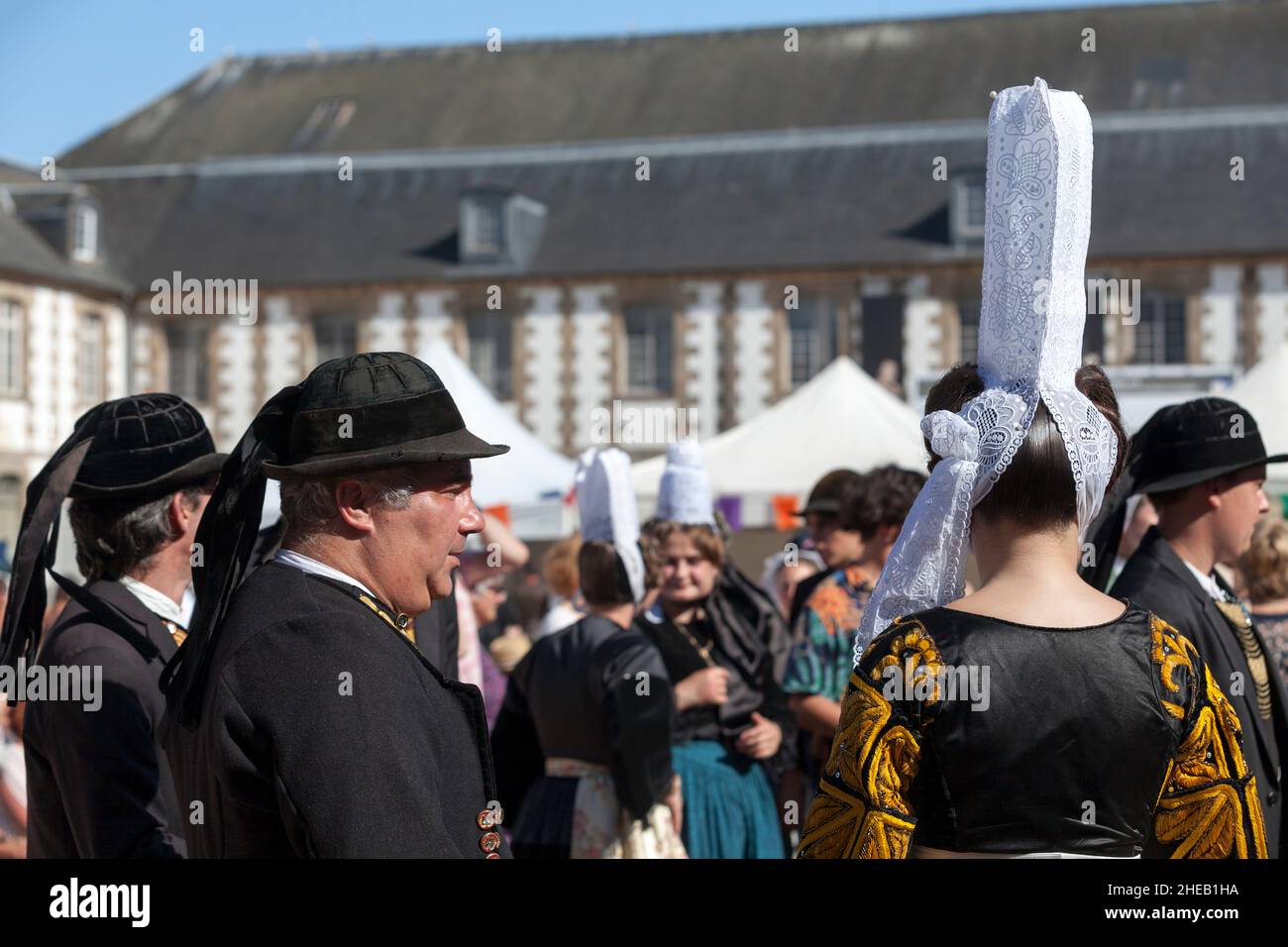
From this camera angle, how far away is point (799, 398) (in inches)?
522

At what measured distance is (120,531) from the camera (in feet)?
11.5

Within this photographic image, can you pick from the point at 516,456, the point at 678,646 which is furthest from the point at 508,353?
the point at 678,646

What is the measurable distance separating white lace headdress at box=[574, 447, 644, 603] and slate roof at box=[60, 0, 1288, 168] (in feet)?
80.0

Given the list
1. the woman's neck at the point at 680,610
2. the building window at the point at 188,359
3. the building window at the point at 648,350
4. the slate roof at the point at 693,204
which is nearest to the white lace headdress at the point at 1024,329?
the woman's neck at the point at 680,610

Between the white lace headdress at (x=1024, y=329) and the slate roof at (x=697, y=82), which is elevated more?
the slate roof at (x=697, y=82)

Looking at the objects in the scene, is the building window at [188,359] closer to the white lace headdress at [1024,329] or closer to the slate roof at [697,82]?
the slate roof at [697,82]

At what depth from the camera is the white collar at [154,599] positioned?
3467 mm

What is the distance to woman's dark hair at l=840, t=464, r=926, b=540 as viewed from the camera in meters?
5.44

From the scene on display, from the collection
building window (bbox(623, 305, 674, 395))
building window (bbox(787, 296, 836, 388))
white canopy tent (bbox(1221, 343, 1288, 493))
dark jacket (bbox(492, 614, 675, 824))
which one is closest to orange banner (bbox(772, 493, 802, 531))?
white canopy tent (bbox(1221, 343, 1288, 493))

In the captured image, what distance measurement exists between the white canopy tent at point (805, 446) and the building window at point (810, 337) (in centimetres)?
1534

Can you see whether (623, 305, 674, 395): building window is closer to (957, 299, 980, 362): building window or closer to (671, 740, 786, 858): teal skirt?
(957, 299, 980, 362): building window

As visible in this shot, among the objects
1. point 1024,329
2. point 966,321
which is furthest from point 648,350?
point 1024,329

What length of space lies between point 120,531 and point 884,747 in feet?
6.11
